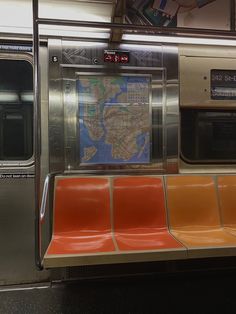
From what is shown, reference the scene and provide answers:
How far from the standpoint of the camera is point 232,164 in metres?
3.18

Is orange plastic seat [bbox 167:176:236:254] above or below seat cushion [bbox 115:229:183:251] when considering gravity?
above

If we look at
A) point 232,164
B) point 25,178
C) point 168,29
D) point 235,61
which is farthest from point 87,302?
point 235,61

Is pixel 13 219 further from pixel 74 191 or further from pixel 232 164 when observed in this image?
pixel 232 164

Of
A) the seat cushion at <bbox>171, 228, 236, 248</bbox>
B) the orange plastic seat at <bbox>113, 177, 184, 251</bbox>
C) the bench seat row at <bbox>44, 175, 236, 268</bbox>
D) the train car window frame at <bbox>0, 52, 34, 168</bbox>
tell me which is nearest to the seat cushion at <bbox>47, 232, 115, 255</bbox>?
the bench seat row at <bbox>44, 175, 236, 268</bbox>

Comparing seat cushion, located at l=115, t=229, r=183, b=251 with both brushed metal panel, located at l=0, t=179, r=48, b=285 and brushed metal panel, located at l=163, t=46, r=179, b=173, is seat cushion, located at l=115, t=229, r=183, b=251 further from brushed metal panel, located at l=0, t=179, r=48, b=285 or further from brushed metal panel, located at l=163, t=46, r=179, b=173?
brushed metal panel, located at l=0, t=179, r=48, b=285

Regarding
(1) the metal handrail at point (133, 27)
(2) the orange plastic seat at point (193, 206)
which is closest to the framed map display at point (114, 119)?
(2) the orange plastic seat at point (193, 206)

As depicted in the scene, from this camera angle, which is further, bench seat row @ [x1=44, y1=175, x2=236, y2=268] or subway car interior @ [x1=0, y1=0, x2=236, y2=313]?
subway car interior @ [x1=0, y1=0, x2=236, y2=313]

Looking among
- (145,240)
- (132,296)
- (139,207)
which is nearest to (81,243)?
(145,240)

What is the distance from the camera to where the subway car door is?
2.80 metres

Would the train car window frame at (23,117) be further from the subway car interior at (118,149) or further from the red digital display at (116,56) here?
the red digital display at (116,56)

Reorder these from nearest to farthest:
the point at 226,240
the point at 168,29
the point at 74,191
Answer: the point at 168,29 < the point at 226,240 < the point at 74,191

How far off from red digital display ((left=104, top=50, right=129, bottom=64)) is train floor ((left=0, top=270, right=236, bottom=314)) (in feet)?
6.54

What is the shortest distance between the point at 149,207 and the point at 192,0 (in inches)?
67.8

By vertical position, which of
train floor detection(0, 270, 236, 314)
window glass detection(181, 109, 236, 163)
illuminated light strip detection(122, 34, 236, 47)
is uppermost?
illuminated light strip detection(122, 34, 236, 47)
